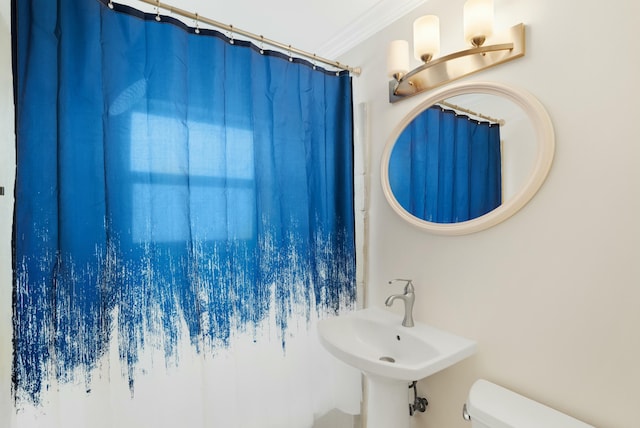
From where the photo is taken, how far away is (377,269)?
1674 mm

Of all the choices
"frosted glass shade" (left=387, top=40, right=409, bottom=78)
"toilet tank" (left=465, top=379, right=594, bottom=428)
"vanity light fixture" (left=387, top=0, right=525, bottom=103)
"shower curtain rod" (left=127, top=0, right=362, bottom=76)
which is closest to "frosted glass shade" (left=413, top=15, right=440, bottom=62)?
"vanity light fixture" (left=387, top=0, right=525, bottom=103)

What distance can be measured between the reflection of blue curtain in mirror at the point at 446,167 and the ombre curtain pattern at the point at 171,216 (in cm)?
37

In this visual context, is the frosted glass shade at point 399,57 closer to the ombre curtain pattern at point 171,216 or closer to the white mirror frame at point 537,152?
the white mirror frame at point 537,152

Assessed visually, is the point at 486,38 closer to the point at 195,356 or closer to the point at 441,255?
the point at 441,255

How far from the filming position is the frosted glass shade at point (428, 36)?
1233mm

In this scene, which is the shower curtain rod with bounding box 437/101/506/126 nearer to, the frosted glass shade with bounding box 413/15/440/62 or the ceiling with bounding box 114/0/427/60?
the frosted glass shade with bounding box 413/15/440/62

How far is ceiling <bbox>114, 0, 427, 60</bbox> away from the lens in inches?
58.9

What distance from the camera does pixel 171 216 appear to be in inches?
47.3

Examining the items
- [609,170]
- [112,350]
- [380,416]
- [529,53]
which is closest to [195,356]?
[112,350]

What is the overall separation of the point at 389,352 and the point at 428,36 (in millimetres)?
1359

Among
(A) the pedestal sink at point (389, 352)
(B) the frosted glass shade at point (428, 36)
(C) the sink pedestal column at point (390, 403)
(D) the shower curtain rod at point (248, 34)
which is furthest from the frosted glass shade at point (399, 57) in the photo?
(C) the sink pedestal column at point (390, 403)

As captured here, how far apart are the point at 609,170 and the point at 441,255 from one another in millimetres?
634

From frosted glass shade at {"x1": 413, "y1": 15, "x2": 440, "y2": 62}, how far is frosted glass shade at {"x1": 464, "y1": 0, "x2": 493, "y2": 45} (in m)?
0.15

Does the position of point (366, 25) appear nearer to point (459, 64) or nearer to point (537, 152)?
point (459, 64)
